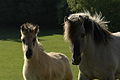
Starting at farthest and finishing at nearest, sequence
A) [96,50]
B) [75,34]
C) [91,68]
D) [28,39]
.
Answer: [28,39] → [96,50] → [91,68] → [75,34]

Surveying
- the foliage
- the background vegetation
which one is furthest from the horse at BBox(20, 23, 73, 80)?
the background vegetation

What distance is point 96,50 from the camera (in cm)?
764

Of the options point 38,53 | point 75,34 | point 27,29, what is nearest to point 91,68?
point 75,34

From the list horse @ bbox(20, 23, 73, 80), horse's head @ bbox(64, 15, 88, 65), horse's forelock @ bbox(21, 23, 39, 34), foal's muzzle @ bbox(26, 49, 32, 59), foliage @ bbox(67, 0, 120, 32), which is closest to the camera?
horse's head @ bbox(64, 15, 88, 65)

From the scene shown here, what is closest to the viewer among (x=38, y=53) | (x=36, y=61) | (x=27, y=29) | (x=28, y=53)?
(x=28, y=53)

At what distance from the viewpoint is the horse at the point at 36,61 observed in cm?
982

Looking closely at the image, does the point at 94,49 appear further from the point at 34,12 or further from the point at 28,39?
the point at 34,12

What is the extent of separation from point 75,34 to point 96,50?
918 millimetres

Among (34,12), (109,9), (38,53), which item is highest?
(38,53)

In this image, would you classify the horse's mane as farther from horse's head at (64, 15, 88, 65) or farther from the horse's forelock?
the horse's forelock

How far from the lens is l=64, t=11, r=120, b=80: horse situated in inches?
282

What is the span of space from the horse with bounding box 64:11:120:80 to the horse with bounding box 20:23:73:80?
2466 mm

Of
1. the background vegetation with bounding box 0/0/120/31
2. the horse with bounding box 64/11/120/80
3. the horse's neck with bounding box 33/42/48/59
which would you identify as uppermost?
the horse with bounding box 64/11/120/80

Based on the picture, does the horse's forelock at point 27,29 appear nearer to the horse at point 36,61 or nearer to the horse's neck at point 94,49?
the horse at point 36,61
